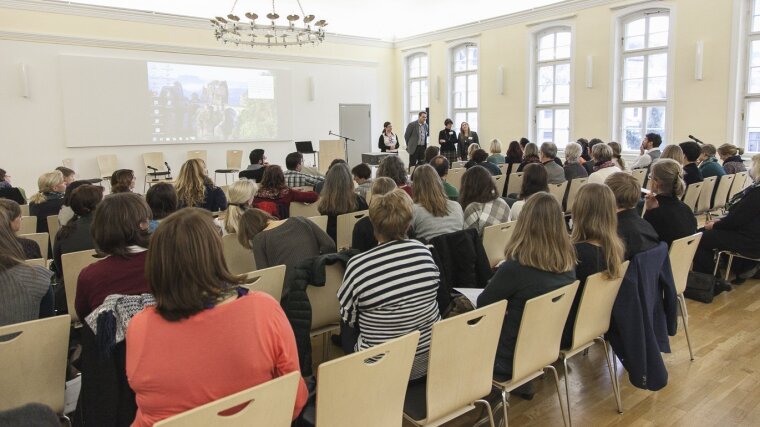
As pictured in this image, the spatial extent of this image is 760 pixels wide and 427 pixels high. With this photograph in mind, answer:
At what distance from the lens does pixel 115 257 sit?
7.44 feet

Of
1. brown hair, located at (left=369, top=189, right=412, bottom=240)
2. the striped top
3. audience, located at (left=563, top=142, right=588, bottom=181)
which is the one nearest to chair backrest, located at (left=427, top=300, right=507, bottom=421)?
the striped top

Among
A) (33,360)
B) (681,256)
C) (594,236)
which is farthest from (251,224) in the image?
(681,256)

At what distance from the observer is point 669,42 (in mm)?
9156

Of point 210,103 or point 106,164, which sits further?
point 210,103

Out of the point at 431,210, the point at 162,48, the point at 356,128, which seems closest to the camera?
the point at 431,210

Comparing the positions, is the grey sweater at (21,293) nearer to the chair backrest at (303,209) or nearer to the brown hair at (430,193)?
the brown hair at (430,193)

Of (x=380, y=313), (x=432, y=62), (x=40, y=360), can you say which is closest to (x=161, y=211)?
(x=40, y=360)

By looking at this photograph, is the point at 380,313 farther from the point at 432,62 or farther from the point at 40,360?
the point at 432,62

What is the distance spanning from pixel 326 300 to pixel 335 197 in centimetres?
151

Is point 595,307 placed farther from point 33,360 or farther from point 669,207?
point 33,360

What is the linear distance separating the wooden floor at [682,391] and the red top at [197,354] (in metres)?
1.72

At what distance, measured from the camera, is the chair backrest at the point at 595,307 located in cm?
253

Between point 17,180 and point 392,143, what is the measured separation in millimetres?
7102

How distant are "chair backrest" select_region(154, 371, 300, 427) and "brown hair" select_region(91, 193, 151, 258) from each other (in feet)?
3.75
